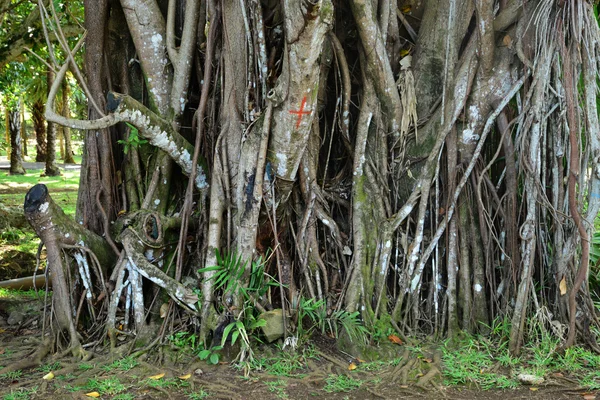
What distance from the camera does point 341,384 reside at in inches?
142

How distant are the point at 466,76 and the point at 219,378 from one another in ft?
8.85

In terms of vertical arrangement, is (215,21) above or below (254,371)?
above

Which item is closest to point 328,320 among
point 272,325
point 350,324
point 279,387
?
point 350,324

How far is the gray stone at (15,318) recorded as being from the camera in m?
4.86

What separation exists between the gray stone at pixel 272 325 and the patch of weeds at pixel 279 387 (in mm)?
396

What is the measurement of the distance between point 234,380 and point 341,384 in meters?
0.66

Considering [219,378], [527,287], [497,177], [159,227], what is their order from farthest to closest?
1. [497,177]
2. [159,227]
3. [527,287]
4. [219,378]

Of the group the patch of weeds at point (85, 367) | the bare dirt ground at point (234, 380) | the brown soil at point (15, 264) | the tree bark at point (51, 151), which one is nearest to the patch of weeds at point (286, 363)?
the bare dirt ground at point (234, 380)

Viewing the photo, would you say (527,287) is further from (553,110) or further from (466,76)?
(466,76)

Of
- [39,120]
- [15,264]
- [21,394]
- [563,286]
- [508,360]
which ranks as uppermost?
[39,120]

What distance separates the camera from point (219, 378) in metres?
3.69

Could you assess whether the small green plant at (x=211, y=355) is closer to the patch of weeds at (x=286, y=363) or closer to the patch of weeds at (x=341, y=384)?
the patch of weeds at (x=286, y=363)

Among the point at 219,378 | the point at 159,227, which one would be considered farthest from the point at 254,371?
the point at 159,227

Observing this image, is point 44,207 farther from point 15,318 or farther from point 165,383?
point 15,318
